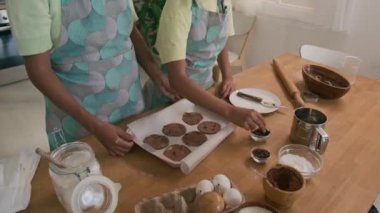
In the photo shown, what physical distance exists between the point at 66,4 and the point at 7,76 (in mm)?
1919

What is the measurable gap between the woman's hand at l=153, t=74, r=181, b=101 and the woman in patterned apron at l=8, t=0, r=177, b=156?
0.08m

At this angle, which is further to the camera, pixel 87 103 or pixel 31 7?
pixel 87 103

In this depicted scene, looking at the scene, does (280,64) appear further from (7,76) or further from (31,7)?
Result: (7,76)

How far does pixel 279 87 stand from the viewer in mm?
1252

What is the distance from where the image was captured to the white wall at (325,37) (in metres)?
1.96

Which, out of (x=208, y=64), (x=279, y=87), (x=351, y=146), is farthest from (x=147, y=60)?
(x=351, y=146)

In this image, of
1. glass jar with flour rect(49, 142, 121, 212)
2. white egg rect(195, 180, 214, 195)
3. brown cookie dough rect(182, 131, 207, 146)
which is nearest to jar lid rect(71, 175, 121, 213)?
glass jar with flour rect(49, 142, 121, 212)

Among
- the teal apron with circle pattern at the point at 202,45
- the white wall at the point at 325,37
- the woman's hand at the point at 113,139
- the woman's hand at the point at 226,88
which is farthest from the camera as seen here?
the white wall at the point at 325,37

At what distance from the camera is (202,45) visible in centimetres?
113

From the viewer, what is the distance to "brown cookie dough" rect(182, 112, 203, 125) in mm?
986

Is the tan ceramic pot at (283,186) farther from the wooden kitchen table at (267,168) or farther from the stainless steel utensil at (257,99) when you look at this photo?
the stainless steel utensil at (257,99)

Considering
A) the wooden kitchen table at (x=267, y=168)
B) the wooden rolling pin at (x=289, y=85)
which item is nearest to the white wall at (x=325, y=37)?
the wooden rolling pin at (x=289, y=85)

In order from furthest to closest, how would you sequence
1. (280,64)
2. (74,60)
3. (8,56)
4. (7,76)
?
1. (7,76)
2. (8,56)
3. (280,64)
4. (74,60)

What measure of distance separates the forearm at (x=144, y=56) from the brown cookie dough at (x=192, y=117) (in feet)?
0.76
